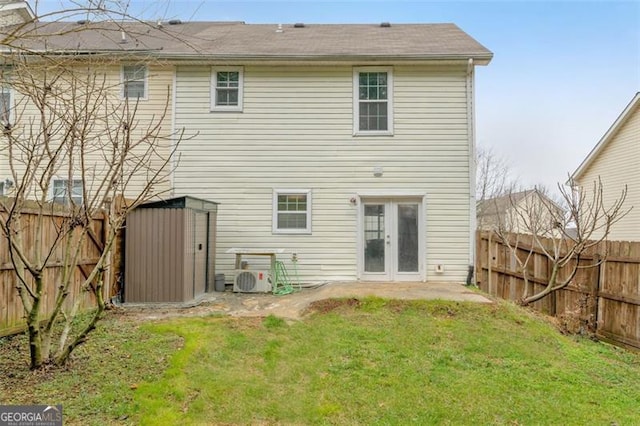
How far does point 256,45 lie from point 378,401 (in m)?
8.90

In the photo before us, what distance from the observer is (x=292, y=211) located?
961cm

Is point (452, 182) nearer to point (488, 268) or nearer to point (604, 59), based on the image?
point (488, 268)

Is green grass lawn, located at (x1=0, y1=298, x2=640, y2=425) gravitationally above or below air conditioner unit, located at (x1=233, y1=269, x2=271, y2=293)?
below

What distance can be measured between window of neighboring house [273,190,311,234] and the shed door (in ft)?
5.46

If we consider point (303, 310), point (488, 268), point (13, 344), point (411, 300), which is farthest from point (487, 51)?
point (13, 344)

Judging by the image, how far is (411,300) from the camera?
7.02m

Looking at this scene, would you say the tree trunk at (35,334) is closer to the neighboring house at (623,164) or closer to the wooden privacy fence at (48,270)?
the wooden privacy fence at (48,270)

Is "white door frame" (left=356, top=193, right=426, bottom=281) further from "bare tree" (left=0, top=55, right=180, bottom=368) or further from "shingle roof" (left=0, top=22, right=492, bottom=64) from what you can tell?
"bare tree" (left=0, top=55, right=180, bottom=368)

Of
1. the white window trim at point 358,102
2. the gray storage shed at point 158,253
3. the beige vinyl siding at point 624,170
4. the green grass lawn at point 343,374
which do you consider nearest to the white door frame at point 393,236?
the white window trim at point 358,102

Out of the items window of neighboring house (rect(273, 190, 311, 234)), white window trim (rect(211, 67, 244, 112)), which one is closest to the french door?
window of neighboring house (rect(273, 190, 311, 234))


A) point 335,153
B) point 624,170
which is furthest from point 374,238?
point 624,170

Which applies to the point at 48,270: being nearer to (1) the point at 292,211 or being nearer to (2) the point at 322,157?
(1) the point at 292,211

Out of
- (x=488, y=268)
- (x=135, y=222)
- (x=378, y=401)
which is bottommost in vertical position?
(x=378, y=401)

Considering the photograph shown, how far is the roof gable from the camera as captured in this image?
43.9 feet
